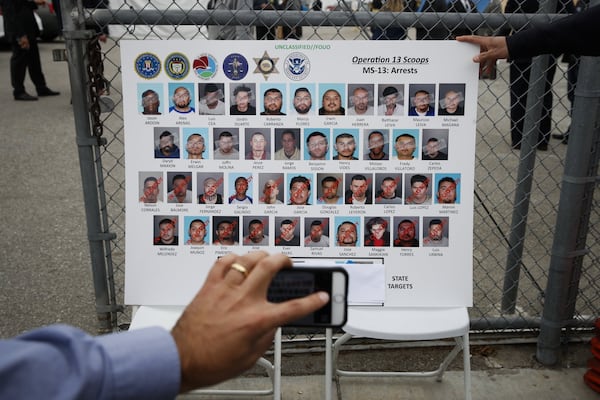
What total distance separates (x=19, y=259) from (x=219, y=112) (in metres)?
2.66

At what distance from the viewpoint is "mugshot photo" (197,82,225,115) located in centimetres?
240

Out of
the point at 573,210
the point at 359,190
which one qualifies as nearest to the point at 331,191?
the point at 359,190

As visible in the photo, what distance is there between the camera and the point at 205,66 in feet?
7.84

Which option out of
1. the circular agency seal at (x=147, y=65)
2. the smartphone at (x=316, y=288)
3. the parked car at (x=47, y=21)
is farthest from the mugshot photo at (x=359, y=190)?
the parked car at (x=47, y=21)

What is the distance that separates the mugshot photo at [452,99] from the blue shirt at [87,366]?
5.56ft

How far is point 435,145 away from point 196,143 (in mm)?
937

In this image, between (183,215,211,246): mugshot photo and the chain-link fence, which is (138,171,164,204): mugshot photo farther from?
the chain-link fence

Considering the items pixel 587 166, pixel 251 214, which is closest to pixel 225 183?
pixel 251 214

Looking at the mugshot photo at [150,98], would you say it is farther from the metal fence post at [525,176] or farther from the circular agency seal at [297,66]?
the metal fence post at [525,176]

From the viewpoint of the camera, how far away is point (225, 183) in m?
2.45

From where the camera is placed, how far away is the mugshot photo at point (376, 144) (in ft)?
8.00

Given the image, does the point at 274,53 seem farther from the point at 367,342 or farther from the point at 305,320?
the point at 367,342

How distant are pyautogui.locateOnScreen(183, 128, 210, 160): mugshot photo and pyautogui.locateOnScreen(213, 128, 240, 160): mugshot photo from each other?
38 mm

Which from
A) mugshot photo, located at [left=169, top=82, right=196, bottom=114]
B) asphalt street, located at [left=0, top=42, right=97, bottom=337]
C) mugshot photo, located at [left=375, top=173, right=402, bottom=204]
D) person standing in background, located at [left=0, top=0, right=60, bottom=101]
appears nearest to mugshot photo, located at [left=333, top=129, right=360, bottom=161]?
mugshot photo, located at [left=375, top=173, right=402, bottom=204]
